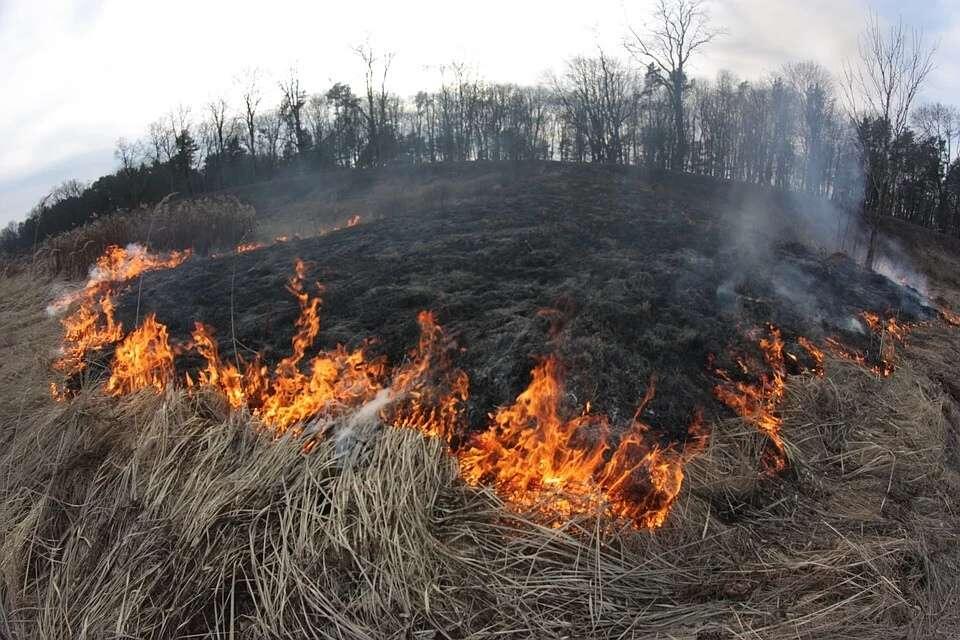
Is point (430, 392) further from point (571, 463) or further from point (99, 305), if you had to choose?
point (99, 305)

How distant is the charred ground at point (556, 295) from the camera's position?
361 centimetres

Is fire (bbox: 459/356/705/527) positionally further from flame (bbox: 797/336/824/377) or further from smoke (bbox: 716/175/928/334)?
smoke (bbox: 716/175/928/334)

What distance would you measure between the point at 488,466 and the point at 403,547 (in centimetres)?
67

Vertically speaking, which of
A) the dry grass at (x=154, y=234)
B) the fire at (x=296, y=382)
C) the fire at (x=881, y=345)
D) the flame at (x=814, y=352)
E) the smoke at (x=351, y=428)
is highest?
the dry grass at (x=154, y=234)

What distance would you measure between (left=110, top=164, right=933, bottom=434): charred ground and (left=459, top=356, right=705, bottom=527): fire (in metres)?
0.17

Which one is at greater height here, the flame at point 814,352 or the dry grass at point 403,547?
the flame at point 814,352

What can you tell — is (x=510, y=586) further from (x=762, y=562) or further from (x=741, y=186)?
(x=741, y=186)

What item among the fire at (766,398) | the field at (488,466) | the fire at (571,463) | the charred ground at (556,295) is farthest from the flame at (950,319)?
the fire at (571,463)

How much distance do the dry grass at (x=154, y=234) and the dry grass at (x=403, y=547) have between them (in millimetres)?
6423

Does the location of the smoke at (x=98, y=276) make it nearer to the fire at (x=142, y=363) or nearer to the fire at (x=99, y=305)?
the fire at (x=99, y=305)

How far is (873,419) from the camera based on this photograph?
3705 mm

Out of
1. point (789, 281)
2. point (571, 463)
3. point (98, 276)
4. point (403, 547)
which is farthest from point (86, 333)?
point (789, 281)

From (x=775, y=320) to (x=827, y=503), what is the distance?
7.29ft

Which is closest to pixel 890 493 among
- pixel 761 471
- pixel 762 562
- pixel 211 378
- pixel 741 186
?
pixel 761 471
